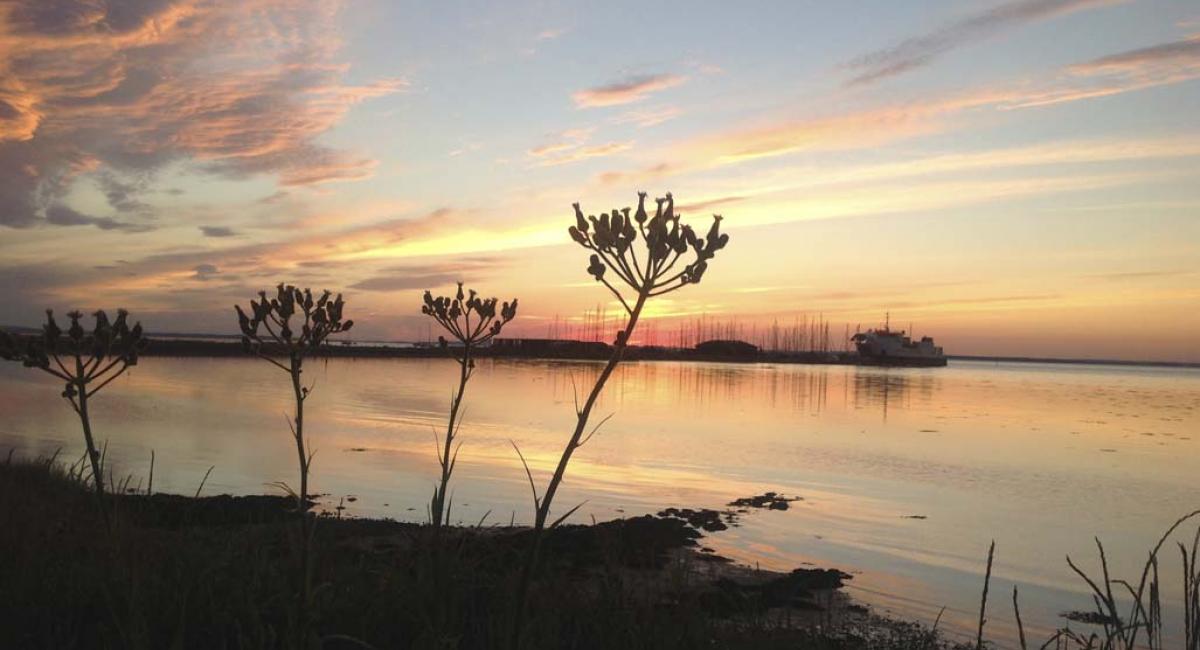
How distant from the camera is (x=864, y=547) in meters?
18.0

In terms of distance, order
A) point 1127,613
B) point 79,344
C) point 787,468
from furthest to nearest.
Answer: point 787,468, point 1127,613, point 79,344

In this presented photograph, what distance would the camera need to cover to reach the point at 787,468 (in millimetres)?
30641

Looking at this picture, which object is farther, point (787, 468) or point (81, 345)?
point (787, 468)

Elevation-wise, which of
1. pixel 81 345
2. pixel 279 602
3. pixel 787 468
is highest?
pixel 81 345

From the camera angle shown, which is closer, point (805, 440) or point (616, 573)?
point (616, 573)

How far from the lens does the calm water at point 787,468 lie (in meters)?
17.3

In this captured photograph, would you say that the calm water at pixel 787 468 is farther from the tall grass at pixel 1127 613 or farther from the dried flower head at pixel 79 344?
the dried flower head at pixel 79 344

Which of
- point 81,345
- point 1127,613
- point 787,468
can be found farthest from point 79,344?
point 787,468

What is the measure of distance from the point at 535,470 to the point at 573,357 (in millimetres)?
167951

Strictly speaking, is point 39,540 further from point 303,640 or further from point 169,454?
point 169,454

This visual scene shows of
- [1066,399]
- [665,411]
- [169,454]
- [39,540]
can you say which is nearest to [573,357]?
[1066,399]

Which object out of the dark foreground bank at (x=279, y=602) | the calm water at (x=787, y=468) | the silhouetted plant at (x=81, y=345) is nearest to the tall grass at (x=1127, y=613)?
the calm water at (x=787, y=468)

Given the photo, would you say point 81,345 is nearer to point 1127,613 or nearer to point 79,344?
point 79,344

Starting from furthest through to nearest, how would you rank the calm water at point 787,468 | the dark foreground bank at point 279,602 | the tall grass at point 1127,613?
the calm water at point 787,468, the dark foreground bank at point 279,602, the tall grass at point 1127,613
